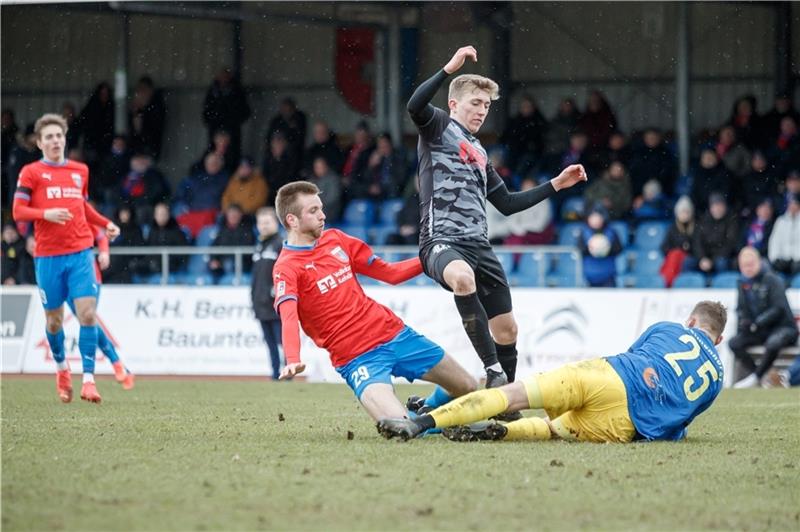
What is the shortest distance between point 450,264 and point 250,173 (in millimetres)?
14559

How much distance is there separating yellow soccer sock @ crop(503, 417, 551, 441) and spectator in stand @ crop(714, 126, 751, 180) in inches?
518

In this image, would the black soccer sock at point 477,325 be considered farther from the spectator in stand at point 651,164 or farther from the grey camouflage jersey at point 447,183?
the spectator in stand at point 651,164

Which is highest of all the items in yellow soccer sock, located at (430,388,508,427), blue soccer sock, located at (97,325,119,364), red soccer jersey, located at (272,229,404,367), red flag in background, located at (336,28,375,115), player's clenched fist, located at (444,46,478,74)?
red flag in background, located at (336,28,375,115)

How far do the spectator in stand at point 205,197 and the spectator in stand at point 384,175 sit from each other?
2.48 metres

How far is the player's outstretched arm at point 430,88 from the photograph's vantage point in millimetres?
8383

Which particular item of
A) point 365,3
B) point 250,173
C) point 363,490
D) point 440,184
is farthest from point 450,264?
point 365,3

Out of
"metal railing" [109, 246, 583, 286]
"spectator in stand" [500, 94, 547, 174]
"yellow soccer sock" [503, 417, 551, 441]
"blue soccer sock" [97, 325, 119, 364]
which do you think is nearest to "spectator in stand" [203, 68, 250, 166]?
"metal railing" [109, 246, 583, 286]

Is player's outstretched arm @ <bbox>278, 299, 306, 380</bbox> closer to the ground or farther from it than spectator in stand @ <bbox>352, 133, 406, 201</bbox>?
closer to the ground

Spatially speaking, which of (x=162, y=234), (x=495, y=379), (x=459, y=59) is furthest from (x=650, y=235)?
(x=459, y=59)

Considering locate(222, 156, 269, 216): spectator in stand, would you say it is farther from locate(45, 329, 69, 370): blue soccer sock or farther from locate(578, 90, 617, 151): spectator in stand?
locate(45, 329, 69, 370): blue soccer sock

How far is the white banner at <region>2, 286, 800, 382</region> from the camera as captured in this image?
17078 millimetres

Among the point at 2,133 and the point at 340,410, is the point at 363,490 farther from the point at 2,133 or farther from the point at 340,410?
the point at 2,133

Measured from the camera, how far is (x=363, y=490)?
20.0 ft

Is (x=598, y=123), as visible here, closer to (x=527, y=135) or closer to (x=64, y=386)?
(x=527, y=135)
